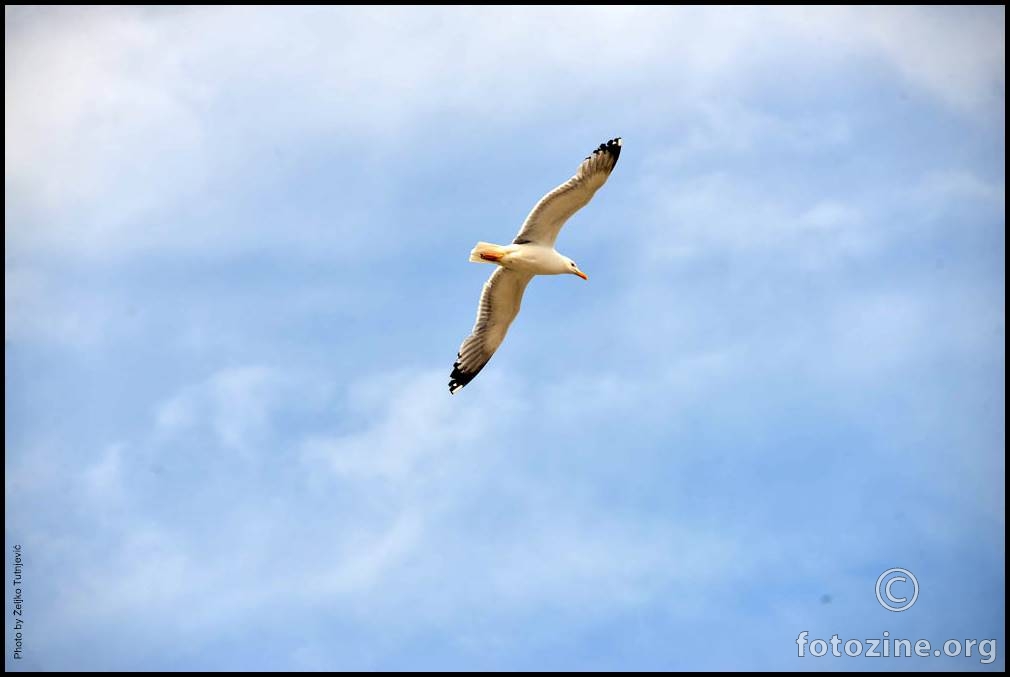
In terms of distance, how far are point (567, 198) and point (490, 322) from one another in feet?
7.72

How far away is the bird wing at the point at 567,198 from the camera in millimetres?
17594

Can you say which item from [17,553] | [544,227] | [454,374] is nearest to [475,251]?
[544,227]

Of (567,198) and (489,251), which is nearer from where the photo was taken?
(567,198)

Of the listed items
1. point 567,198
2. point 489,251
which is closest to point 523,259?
point 489,251

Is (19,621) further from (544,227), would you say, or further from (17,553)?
(544,227)

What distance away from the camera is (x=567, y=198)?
1788 centimetres

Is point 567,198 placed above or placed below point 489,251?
above

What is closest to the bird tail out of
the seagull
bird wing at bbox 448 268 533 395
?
the seagull

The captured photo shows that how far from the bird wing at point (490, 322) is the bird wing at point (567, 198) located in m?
0.64

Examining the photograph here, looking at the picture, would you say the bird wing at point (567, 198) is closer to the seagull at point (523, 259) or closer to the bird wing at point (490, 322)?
the seagull at point (523, 259)

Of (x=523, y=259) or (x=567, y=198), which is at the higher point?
(x=567, y=198)

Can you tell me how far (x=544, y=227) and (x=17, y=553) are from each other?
8.26 meters

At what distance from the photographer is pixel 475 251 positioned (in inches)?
720

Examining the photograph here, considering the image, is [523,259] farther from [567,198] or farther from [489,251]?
[567,198]
